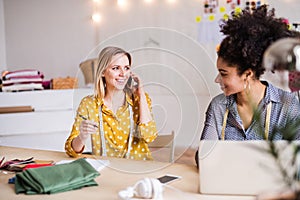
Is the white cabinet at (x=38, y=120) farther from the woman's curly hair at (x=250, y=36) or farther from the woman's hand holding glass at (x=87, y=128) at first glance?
the woman's curly hair at (x=250, y=36)

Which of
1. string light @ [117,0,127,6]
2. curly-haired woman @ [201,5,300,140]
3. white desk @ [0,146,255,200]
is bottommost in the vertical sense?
white desk @ [0,146,255,200]

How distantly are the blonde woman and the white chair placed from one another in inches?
0.8

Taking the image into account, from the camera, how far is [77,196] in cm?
133

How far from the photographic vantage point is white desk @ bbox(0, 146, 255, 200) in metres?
1.32

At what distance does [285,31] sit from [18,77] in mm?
2610

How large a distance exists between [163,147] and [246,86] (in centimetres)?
42

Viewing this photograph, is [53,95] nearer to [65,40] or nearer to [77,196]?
[65,40]

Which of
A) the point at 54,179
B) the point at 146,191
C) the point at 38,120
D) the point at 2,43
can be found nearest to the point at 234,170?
the point at 146,191

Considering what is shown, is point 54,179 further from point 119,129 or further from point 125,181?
point 119,129

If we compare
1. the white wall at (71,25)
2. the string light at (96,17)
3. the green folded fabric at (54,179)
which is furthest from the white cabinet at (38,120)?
the green folded fabric at (54,179)

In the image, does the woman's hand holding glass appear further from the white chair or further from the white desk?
the white chair

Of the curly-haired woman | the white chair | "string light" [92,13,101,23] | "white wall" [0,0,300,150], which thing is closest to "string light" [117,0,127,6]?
"white wall" [0,0,300,150]

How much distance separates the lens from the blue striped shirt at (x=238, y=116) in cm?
173

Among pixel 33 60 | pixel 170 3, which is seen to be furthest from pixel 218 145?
pixel 33 60
